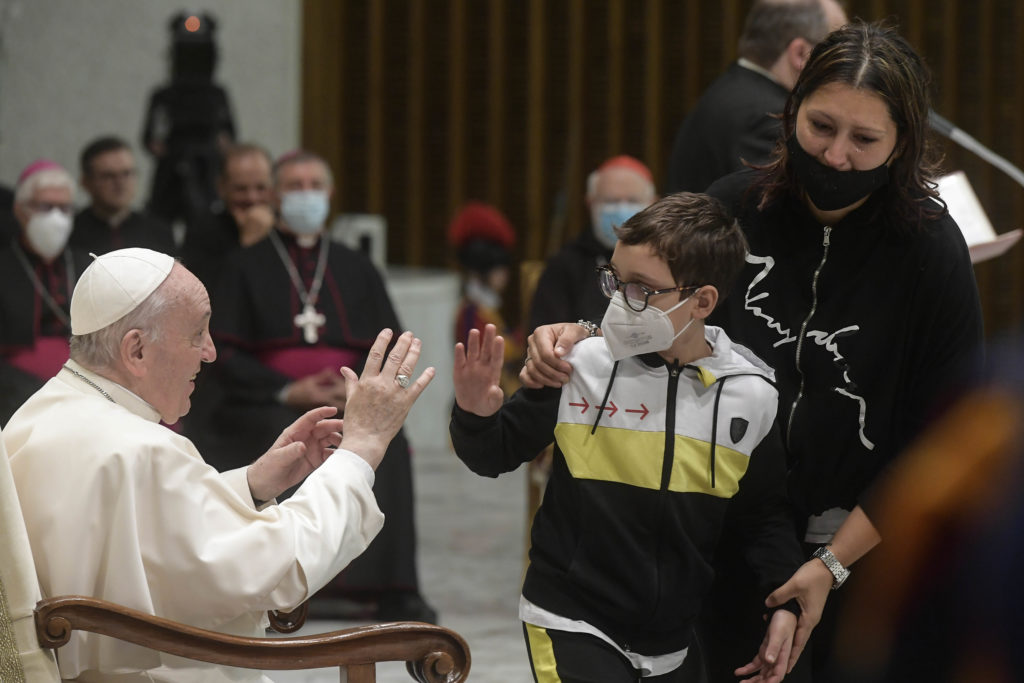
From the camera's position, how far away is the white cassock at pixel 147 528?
205 centimetres

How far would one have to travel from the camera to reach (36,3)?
31.2ft

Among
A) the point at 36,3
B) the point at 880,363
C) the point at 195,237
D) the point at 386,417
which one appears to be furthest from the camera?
the point at 36,3

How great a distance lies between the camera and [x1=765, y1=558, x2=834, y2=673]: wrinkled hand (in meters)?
2.32

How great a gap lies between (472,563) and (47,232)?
222cm

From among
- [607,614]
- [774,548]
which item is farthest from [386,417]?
[774,548]

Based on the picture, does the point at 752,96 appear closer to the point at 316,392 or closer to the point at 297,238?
the point at 316,392

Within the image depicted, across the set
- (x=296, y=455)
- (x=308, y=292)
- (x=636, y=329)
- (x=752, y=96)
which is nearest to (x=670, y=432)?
(x=636, y=329)

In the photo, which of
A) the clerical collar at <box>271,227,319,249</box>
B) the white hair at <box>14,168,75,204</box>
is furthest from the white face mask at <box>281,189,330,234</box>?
the white hair at <box>14,168,75,204</box>

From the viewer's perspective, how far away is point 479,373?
7.50ft

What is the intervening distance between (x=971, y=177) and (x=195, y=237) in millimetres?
5822

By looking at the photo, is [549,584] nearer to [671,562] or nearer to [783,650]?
[671,562]

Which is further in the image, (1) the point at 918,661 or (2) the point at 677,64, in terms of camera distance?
(2) the point at 677,64

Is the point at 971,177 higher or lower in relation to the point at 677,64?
lower

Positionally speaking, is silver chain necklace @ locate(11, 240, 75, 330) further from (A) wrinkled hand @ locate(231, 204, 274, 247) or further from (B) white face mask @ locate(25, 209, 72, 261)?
(A) wrinkled hand @ locate(231, 204, 274, 247)
